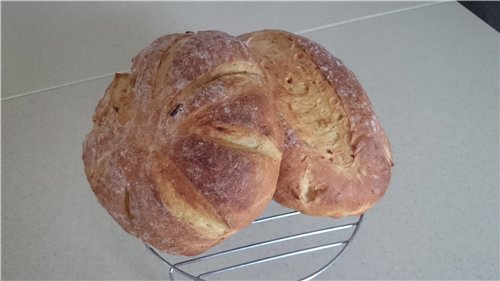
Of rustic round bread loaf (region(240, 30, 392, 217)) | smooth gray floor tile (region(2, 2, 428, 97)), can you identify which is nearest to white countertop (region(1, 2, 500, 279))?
smooth gray floor tile (region(2, 2, 428, 97))

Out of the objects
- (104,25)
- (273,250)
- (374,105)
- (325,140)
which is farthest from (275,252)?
(104,25)

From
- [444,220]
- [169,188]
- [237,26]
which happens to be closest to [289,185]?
[169,188]

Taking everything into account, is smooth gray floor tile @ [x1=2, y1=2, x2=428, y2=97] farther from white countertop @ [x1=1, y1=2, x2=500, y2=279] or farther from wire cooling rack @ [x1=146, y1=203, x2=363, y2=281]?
wire cooling rack @ [x1=146, y1=203, x2=363, y2=281]

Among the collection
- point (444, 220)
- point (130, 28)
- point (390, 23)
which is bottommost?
point (444, 220)

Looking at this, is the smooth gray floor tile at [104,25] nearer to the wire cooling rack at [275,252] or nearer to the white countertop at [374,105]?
the white countertop at [374,105]

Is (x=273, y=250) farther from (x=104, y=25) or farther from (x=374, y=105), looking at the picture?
(x=104, y=25)

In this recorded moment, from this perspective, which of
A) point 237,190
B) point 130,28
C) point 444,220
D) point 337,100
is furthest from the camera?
point 130,28

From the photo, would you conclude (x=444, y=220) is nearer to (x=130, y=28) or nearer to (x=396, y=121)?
(x=396, y=121)
